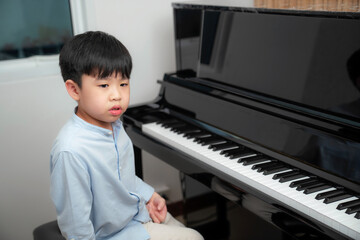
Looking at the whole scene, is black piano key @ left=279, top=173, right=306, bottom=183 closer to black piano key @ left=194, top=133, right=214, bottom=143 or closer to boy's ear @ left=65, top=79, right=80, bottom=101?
black piano key @ left=194, top=133, right=214, bottom=143

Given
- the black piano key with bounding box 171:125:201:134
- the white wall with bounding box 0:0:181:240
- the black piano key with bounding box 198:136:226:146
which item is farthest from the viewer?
the white wall with bounding box 0:0:181:240

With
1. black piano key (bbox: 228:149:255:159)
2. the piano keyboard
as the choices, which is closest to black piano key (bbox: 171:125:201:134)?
the piano keyboard

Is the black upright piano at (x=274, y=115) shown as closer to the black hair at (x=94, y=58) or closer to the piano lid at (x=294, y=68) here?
the piano lid at (x=294, y=68)

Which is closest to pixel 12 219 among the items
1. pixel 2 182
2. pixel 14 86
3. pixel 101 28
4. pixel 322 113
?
pixel 2 182

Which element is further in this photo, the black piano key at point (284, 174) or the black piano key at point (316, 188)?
the black piano key at point (284, 174)

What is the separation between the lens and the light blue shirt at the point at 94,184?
1262mm

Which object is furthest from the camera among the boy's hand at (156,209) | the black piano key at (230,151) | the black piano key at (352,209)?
the black piano key at (230,151)

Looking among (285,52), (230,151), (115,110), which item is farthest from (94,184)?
(285,52)

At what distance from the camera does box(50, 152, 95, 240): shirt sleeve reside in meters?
1.25

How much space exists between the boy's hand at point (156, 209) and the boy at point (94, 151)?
0.14 m

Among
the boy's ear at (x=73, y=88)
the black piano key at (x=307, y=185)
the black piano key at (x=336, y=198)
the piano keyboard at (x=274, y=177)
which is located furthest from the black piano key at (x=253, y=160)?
the boy's ear at (x=73, y=88)

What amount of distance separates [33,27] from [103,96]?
4.43 feet

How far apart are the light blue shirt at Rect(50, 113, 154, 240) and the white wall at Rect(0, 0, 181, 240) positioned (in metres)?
1.05

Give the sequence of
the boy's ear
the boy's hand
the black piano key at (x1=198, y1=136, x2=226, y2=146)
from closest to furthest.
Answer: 1. the boy's ear
2. the boy's hand
3. the black piano key at (x1=198, y1=136, x2=226, y2=146)
